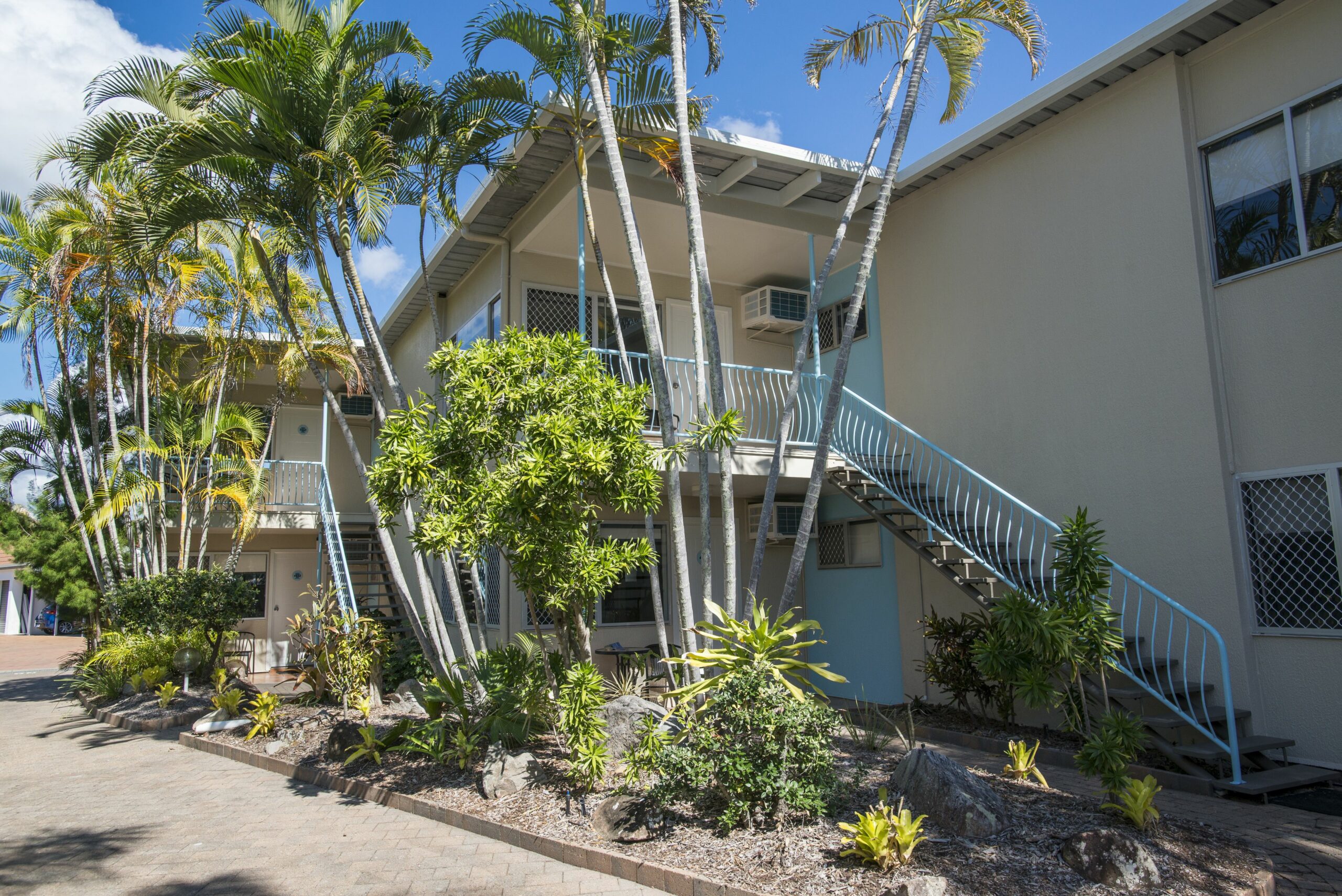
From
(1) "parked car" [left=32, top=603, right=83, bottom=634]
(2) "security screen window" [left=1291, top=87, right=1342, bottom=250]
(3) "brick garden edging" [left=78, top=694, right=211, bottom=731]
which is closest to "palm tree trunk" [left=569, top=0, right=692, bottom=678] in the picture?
(2) "security screen window" [left=1291, top=87, right=1342, bottom=250]

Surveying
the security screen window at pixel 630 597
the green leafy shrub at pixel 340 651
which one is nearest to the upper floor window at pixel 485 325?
the security screen window at pixel 630 597

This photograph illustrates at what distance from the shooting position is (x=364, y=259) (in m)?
8.07

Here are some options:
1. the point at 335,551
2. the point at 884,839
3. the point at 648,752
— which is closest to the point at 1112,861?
the point at 884,839

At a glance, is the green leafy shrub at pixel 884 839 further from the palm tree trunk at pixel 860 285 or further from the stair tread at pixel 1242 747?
the stair tread at pixel 1242 747

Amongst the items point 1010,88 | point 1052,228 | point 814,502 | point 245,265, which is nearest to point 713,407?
point 814,502

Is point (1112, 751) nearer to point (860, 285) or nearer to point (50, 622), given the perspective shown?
point (860, 285)

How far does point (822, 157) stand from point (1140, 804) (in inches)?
277

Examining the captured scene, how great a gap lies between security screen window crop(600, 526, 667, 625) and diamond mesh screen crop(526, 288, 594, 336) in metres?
2.52

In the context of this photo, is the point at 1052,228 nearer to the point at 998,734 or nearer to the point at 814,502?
the point at 814,502

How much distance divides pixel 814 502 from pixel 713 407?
3.50 ft

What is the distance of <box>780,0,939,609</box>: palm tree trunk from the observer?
6.39 meters

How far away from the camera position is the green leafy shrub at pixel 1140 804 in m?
4.46

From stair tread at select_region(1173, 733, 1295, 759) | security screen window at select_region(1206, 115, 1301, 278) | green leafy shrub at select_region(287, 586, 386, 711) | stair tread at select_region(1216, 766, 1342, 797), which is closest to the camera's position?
stair tread at select_region(1216, 766, 1342, 797)

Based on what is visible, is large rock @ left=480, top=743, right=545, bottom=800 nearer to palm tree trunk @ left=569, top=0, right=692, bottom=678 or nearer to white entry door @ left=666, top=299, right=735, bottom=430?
palm tree trunk @ left=569, top=0, right=692, bottom=678
